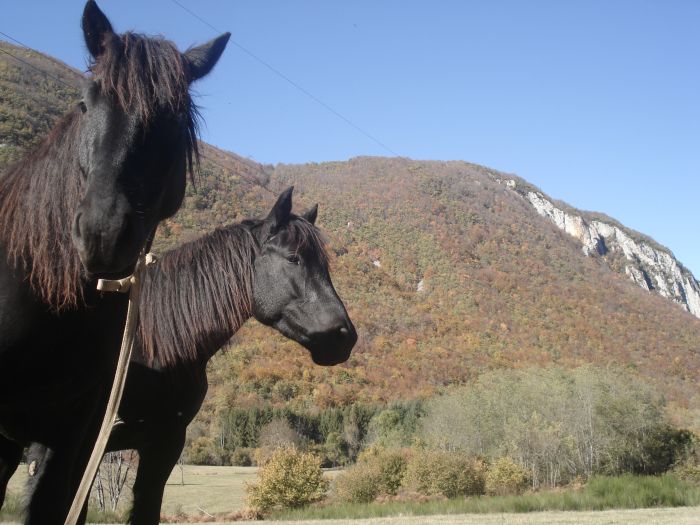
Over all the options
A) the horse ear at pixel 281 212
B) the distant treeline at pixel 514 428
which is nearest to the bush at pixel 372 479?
the distant treeline at pixel 514 428

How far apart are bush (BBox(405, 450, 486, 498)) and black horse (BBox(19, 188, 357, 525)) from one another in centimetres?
2030

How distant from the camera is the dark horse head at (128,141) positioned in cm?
140

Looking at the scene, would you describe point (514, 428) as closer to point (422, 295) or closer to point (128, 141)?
point (128, 141)

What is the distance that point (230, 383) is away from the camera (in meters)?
52.1

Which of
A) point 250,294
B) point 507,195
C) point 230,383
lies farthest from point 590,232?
point 250,294

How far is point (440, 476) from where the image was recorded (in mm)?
22438

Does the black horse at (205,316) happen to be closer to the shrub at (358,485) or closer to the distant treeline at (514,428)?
the shrub at (358,485)

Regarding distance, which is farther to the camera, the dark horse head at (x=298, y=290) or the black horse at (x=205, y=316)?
the dark horse head at (x=298, y=290)

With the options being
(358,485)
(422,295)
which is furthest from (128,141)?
(422,295)

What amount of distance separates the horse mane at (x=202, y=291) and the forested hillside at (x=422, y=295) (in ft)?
77.5

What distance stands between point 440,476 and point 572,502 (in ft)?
23.5

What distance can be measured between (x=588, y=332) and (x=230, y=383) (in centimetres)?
5399

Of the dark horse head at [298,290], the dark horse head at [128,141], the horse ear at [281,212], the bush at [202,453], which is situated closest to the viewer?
the dark horse head at [128,141]

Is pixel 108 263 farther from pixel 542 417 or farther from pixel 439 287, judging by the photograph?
pixel 439 287
